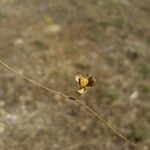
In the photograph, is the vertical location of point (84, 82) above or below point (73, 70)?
above

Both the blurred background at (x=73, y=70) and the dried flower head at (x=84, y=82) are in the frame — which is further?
the blurred background at (x=73, y=70)

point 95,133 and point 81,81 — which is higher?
point 81,81

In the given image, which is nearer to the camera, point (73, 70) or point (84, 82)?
point (84, 82)

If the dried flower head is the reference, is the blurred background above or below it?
below

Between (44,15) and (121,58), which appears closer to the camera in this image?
(121,58)

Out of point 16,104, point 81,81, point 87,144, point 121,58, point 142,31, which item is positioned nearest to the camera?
point 81,81

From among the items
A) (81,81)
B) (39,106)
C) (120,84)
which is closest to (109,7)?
(120,84)

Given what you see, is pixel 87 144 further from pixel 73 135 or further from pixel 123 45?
pixel 123 45

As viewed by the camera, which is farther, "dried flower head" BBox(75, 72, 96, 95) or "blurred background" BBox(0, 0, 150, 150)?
"blurred background" BBox(0, 0, 150, 150)
